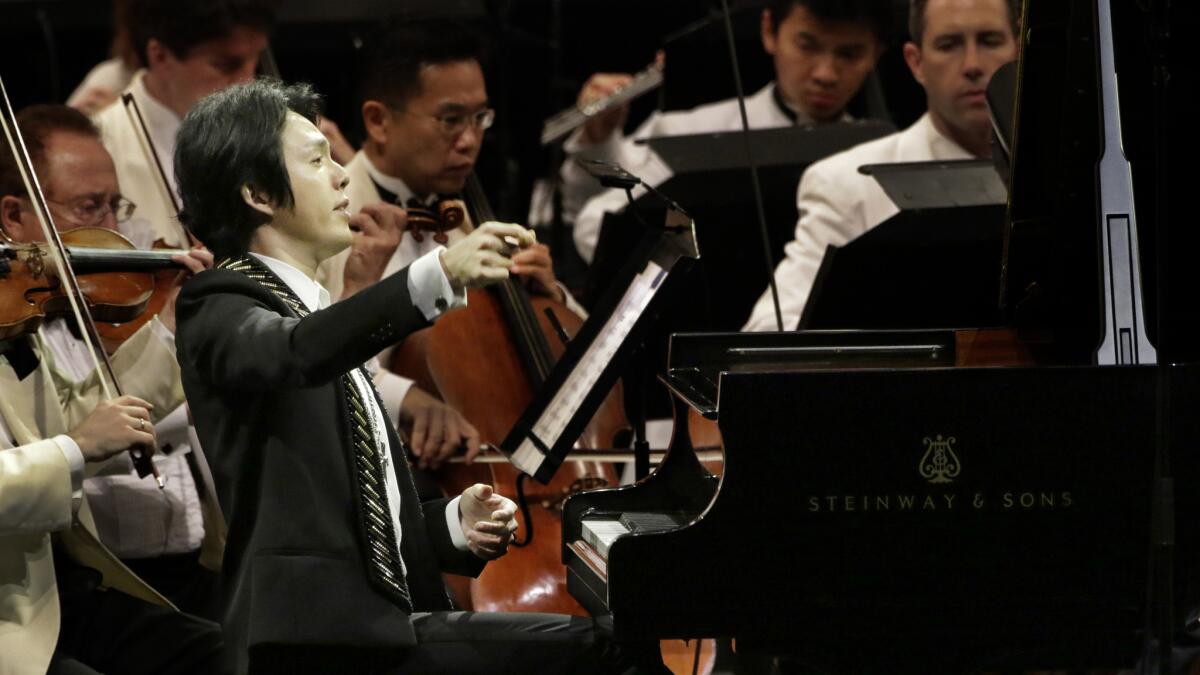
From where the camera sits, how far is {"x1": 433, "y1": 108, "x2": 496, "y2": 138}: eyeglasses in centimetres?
400

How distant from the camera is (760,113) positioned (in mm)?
5523

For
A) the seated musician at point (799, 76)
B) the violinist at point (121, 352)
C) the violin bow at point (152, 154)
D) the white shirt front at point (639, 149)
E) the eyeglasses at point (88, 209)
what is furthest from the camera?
the white shirt front at point (639, 149)

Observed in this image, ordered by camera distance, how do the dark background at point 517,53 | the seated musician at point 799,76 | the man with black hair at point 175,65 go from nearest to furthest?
the man with black hair at point 175,65, the seated musician at point 799,76, the dark background at point 517,53

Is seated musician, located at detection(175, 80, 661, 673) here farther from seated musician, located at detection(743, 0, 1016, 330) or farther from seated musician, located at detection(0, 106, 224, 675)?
seated musician, located at detection(743, 0, 1016, 330)

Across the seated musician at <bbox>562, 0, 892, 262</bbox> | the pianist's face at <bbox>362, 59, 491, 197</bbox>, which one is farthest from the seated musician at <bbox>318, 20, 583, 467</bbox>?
the seated musician at <bbox>562, 0, 892, 262</bbox>

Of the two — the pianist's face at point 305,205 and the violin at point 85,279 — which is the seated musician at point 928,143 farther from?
the pianist's face at point 305,205

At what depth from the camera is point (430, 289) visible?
7.02 ft

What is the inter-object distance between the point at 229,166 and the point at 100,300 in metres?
0.78

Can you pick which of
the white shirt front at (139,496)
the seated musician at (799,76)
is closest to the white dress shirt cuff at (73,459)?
the white shirt front at (139,496)

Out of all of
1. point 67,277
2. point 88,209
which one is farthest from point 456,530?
point 88,209

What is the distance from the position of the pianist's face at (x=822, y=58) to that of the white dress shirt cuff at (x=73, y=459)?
2738 mm

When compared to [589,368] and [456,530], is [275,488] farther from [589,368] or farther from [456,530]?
[589,368]

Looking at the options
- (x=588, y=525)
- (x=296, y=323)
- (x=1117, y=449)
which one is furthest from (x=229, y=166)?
(x=1117, y=449)

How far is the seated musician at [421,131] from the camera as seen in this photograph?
13.0 feet
